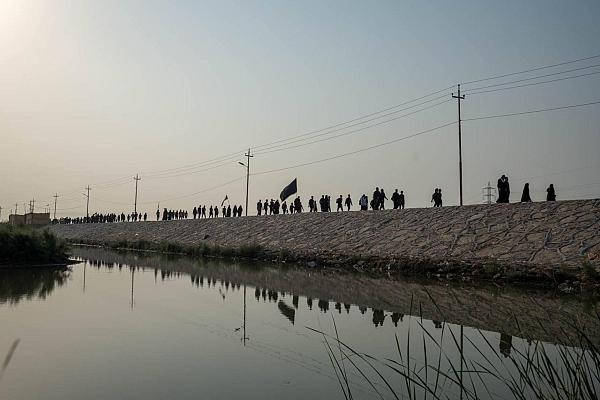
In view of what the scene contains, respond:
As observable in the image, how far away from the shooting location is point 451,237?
2669 cm

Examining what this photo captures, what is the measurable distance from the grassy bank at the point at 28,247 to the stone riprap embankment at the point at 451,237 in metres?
12.1

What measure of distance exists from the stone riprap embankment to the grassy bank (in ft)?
39.7

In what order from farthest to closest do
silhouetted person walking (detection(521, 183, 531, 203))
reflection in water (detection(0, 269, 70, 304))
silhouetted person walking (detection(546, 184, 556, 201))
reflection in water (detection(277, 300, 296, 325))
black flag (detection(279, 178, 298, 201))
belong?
black flag (detection(279, 178, 298, 201))
silhouetted person walking (detection(521, 183, 531, 203))
silhouetted person walking (detection(546, 184, 556, 201))
reflection in water (detection(0, 269, 70, 304))
reflection in water (detection(277, 300, 296, 325))

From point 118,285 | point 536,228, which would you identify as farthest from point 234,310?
point 536,228

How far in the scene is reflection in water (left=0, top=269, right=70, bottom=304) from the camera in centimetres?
1525

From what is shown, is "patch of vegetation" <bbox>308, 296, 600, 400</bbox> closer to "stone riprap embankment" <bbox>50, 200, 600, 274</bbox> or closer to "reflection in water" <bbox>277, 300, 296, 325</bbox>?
"reflection in water" <bbox>277, 300, 296, 325</bbox>

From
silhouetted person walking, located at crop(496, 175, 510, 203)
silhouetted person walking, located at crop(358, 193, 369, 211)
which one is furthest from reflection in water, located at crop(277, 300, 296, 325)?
silhouetted person walking, located at crop(358, 193, 369, 211)

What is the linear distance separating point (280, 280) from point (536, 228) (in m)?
11.6

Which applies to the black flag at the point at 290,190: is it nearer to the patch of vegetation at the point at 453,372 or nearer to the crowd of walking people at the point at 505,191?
the crowd of walking people at the point at 505,191

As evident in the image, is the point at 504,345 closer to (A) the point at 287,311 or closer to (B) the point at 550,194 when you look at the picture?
(A) the point at 287,311

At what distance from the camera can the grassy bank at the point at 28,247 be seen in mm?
25250

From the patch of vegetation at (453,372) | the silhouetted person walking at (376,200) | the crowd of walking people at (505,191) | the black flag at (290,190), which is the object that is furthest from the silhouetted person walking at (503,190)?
the patch of vegetation at (453,372)

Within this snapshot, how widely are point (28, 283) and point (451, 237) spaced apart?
18241mm

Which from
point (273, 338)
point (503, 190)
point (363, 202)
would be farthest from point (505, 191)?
point (273, 338)
